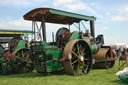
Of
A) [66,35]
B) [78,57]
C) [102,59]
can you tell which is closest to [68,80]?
[78,57]

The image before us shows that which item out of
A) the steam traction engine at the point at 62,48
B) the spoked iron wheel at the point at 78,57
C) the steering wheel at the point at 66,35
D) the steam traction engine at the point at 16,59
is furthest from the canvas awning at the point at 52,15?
the steam traction engine at the point at 16,59

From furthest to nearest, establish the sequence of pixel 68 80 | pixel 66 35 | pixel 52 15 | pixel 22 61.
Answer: pixel 22 61 < pixel 66 35 < pixel 52 15 < pixel 68 80

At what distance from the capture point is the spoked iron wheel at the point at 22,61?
7.53 metres

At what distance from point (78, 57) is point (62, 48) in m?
0.74

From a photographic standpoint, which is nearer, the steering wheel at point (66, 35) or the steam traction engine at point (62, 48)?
the steam traction engine at point (62, 48)

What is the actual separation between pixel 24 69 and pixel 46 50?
261cm

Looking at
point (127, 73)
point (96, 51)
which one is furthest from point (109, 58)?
point (127, 73)

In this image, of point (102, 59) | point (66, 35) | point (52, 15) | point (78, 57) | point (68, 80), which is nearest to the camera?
point (68, 80)

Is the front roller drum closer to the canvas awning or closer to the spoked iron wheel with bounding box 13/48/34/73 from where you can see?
the canvas awning

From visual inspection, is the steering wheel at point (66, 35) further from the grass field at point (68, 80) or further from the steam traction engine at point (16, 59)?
the steam traction engine at point (16, 59)

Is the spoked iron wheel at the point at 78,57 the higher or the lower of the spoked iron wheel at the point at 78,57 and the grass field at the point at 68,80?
the higher

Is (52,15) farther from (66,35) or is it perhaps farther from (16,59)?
(16,59)

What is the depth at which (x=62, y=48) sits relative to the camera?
21.5ft

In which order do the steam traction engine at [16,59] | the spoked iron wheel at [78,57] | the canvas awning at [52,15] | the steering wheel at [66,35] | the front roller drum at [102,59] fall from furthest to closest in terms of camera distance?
the front roller drum at [102,59] → the steam traction engine at [16,59] → the steering wheel at [66,35] → the canvas awning at [52,15] → the spoked iron wheel at [78,57]
